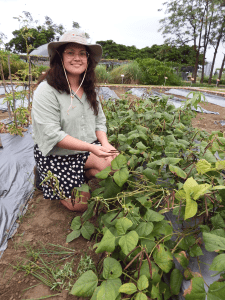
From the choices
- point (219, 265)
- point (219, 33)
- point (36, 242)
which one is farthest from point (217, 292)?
point (219, 33)

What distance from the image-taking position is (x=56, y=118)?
155cm

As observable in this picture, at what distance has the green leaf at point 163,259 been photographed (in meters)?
0.89

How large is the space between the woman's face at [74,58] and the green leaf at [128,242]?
1.21 metres

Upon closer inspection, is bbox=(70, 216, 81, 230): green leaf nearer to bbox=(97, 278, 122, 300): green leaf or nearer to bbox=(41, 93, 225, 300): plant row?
bbox=(41, 93, 225, 300): plant row

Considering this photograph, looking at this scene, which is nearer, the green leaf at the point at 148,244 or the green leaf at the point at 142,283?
the green leaf at the point at 142,283

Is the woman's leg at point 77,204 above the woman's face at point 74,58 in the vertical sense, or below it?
below

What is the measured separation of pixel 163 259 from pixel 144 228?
14cm

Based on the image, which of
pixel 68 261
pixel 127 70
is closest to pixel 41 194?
pixel 68 261

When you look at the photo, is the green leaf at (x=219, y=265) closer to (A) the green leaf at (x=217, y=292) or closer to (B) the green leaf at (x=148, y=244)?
(A) the green leaf at (x=217, y=292)

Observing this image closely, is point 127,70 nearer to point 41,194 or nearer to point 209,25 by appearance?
point 41,194

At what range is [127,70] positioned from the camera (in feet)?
34.0

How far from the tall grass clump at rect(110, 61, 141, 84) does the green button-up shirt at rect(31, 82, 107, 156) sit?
28.7 ft

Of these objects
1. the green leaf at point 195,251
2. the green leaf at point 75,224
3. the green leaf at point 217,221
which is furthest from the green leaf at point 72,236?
the green leaf at point 217,221

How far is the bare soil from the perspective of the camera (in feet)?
3.78
